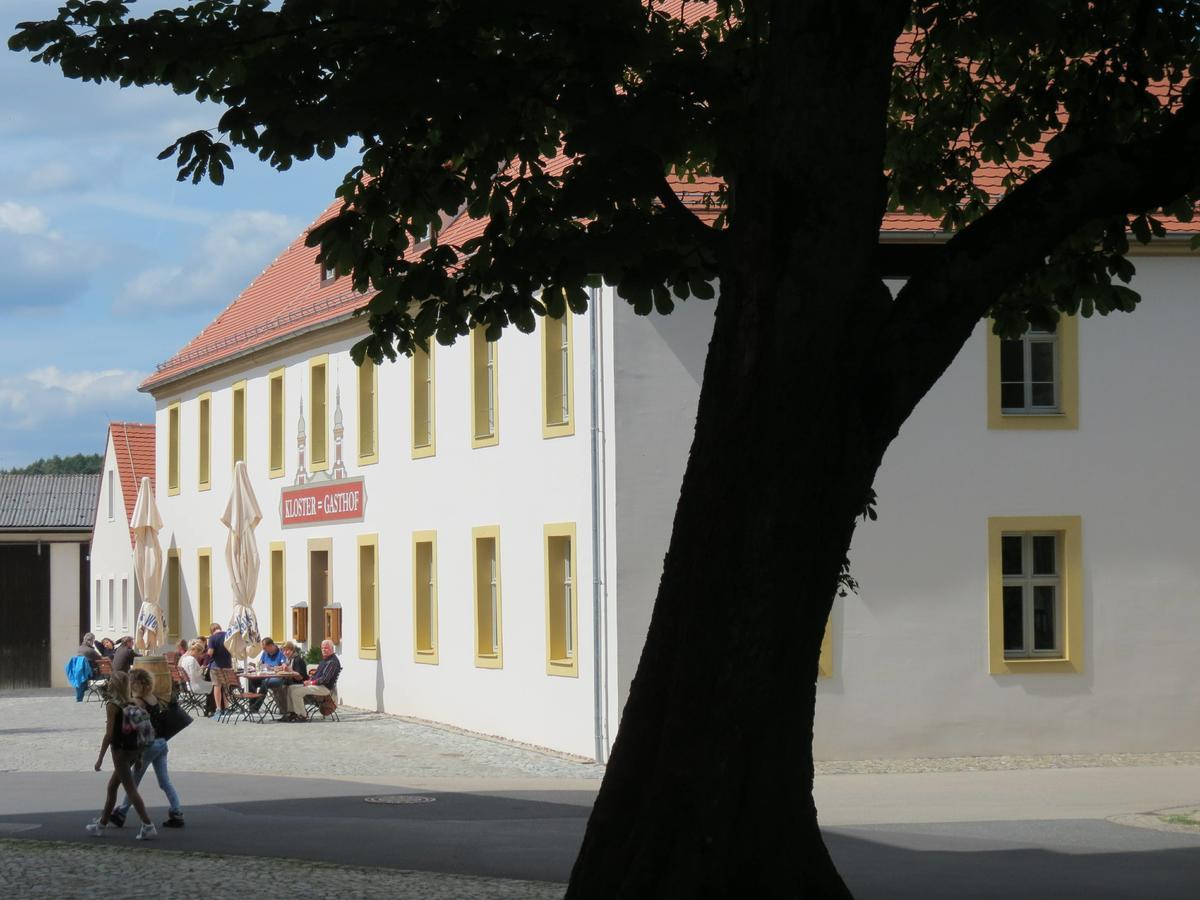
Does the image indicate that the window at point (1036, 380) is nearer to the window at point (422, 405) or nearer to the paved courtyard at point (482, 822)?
the paved courtyard at point (482, 822)

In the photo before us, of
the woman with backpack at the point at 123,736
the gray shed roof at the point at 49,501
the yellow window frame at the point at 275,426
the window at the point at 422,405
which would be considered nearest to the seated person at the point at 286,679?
the window at the point at 422,405

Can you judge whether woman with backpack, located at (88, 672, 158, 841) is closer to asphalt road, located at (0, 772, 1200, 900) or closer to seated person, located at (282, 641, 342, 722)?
asphalt road, located at (0, 772, 1200, 900)

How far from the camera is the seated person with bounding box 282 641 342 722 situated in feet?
98.5

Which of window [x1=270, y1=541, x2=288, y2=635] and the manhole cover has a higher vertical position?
window [x1=270, y1=541, x2=288, y2=635]

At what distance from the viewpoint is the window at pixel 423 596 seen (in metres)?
29.8

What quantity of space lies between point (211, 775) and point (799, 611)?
576 inches

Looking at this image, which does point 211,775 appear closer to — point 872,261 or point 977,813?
point 977,813

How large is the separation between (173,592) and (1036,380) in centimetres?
2526

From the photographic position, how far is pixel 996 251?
881 cm

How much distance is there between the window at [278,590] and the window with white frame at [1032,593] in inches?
Result: 649

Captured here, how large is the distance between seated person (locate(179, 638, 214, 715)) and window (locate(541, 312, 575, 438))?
34.9 ft

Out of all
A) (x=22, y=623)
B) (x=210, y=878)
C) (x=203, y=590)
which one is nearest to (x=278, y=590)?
(x=203, y=590)

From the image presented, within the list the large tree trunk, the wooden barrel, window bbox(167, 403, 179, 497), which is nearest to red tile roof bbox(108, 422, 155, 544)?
window bbox(167, 403, 179, 497)

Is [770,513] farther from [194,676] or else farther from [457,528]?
[194,676]
